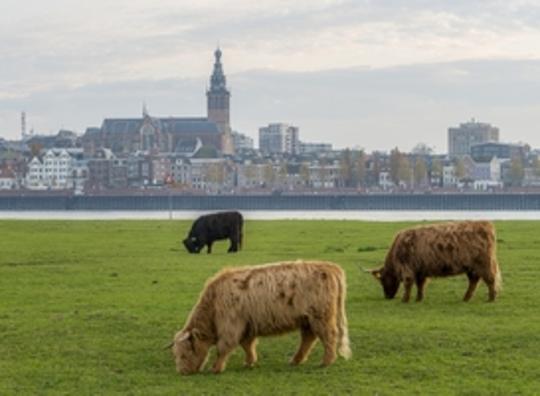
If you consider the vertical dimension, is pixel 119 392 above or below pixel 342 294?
below

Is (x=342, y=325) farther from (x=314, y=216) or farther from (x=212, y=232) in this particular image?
(x=314, y=216)

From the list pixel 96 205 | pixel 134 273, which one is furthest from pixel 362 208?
pixel 134 273

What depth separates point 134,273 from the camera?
83.5ft

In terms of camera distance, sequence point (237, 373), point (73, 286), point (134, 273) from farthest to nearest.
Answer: point (134, 273) → point (73, 286) → point (237, 373)

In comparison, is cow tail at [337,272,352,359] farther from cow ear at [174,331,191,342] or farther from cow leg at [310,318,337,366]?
cow ear at [174,331,191,342]

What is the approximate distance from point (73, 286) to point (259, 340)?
26.7 feet

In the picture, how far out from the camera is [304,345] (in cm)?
1408

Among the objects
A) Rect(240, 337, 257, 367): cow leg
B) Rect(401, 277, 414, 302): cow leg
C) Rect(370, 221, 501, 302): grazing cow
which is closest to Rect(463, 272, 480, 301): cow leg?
Rect(370, 221, 501, 302): grazing cow

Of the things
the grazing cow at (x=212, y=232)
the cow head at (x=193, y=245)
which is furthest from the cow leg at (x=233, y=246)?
the cow head at (x=193, y=245)

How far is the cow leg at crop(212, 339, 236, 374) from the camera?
1383 centimetres

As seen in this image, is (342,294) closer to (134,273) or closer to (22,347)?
(22,347)

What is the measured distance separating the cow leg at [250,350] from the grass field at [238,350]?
12 cm

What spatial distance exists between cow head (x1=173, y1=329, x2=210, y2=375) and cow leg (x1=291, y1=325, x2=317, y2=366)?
1.04m

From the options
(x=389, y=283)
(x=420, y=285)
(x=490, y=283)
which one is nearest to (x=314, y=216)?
(x=389, y=283)
